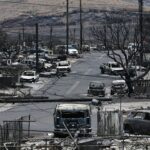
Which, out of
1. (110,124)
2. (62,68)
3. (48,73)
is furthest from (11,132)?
(62,68)

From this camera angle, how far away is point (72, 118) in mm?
33844

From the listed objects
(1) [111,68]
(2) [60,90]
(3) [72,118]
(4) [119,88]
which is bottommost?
(1) [111,68]

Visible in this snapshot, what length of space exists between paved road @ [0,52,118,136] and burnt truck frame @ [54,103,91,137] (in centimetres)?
250

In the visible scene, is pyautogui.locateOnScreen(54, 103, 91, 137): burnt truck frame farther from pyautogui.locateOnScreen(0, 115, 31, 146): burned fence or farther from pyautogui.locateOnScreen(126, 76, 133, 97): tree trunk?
pyautogui.locateOnScreen(126, 76, 133, 97): tree trunk

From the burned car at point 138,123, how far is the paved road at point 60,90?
2666 millimetres

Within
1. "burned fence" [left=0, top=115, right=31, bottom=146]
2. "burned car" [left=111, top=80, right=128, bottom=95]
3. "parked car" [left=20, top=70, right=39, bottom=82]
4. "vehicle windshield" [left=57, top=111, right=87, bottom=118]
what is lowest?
"parked car" [left=20, top=70, right=39, bottom=82]

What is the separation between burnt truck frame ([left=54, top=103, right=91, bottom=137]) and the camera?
33406mm

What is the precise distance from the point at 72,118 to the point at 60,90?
3032cm

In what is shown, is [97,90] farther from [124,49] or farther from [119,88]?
[124,49]

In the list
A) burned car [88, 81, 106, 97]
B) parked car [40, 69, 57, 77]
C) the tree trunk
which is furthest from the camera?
parked car [40, 69, 57, 77]

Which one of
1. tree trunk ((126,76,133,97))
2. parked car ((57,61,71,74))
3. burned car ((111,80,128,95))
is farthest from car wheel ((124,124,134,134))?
parked car ((57,61,71,74))

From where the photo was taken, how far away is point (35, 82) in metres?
72.8

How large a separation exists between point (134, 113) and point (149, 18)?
67.5m

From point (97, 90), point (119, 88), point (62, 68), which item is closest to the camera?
point (97, 90)
